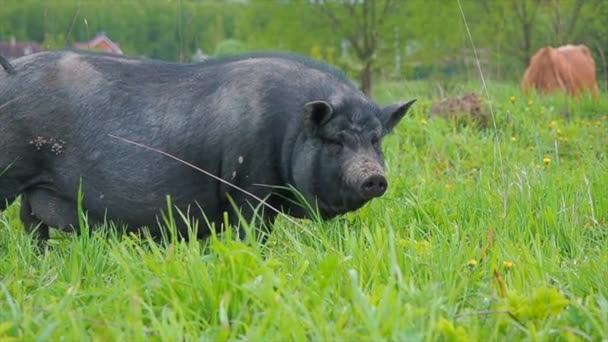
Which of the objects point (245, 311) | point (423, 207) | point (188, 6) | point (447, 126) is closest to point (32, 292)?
point (245, 311)

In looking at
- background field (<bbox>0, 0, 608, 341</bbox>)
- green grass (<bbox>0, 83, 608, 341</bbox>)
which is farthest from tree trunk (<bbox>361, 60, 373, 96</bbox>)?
green grass (<bbox>0, 83, 608, 341</bbox>)

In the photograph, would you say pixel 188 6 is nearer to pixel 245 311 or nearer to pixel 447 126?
pixel 447 126

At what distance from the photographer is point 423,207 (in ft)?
13.6

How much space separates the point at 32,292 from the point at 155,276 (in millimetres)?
515

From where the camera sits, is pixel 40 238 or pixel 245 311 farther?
pixel 40 238

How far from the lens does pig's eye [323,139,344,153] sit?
3.67m

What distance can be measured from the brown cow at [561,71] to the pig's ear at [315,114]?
667 centimetres

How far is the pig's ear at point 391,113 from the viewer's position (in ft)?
12.7

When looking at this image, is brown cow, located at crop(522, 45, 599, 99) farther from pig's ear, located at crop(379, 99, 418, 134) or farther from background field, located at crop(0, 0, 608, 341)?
pig's ear, located at crop(379, 99, 418, 134)

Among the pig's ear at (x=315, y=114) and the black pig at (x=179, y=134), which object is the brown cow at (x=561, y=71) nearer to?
the black pig at (x=179, y=134)

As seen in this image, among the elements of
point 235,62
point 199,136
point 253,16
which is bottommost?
point 253,16

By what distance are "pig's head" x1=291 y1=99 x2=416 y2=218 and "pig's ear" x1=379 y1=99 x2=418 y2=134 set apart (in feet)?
0.41

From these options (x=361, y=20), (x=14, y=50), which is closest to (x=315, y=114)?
(x=14, y=50)

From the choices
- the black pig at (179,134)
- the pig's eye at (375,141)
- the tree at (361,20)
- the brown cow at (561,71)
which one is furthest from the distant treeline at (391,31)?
the pig's eye at (375,141)
